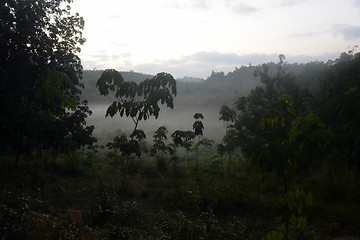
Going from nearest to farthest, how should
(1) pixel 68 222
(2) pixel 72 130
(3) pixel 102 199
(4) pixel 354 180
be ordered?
1. (1) pixel 68 222
2. (3) pixel 102 199
3. (4) pixel 354 180
4. (2) pixel 72 130

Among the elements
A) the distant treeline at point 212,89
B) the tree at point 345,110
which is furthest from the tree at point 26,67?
the distant treeline at point 212,89

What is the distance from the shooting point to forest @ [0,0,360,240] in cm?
442

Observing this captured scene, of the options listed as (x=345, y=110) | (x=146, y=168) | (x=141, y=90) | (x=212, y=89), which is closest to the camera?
(x=141, y=90)

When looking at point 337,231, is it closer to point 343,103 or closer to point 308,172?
point 343,103

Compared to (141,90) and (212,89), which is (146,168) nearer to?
(141,90)

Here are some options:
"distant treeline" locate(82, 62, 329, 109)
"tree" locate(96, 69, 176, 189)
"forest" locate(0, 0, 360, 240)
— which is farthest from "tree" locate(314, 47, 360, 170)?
"distant treeline" locate(82, 62, 329, 109)

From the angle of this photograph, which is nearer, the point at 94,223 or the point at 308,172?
the point at 94,223

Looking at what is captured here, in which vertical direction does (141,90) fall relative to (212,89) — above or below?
below

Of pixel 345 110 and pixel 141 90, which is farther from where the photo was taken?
pixel 345 110

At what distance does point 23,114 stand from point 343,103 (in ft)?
34.5

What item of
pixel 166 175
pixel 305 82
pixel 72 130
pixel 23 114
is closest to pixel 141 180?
pixel 166 175

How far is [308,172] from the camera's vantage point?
1087cm

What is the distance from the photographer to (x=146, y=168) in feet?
42.8

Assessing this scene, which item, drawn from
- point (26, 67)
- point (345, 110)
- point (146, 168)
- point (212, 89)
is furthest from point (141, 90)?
point (212, 89)
